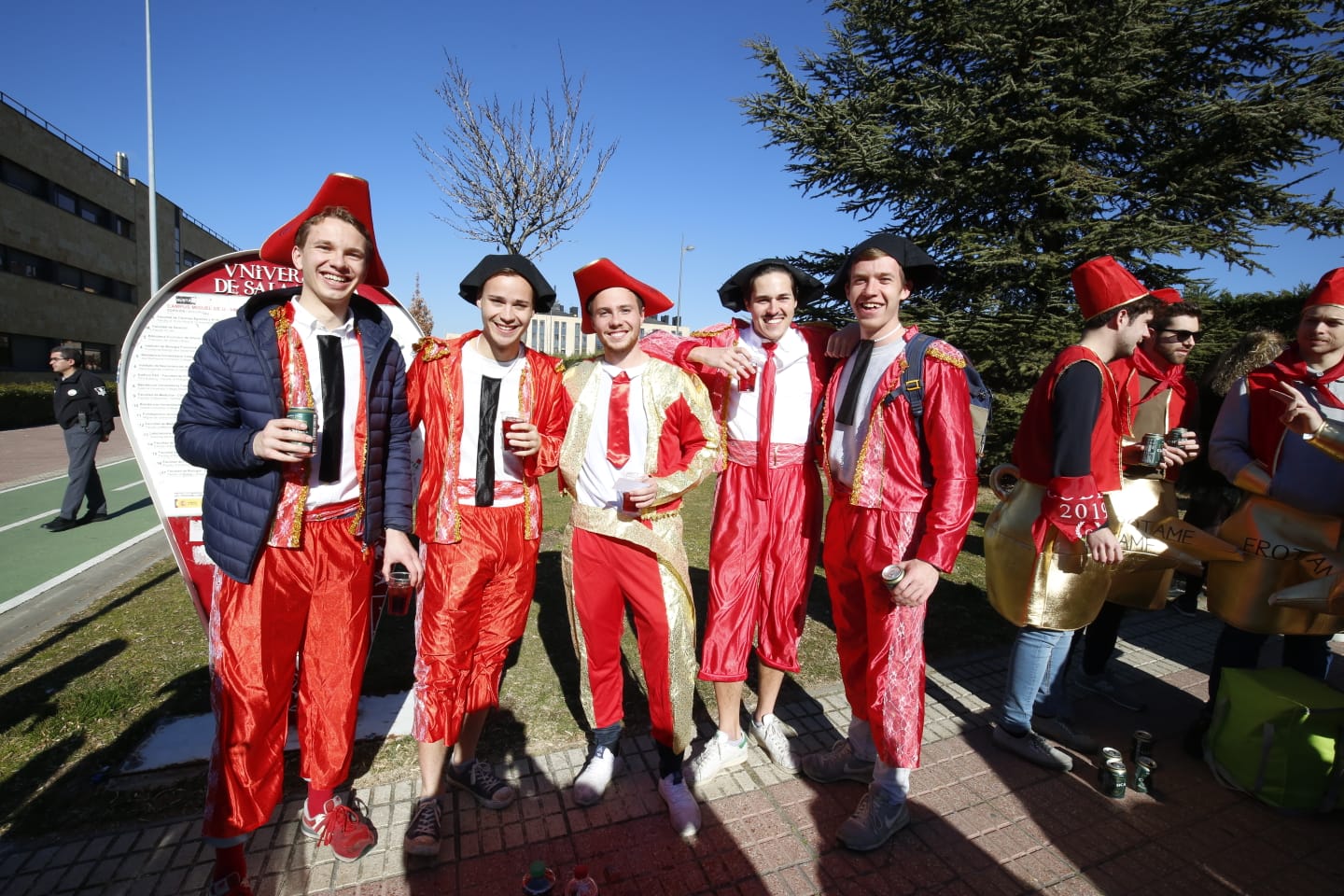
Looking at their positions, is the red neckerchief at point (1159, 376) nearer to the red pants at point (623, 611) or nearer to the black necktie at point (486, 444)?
the red pants at point (623, 611)

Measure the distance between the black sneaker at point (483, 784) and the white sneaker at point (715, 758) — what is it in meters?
0.78

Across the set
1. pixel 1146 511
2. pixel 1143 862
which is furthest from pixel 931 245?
pixel 1143 862

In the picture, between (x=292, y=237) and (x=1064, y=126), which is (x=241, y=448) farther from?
(x=1064, y=126)

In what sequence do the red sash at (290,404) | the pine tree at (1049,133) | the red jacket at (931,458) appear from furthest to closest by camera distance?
the pine tree at (1049,133) → the red jacket at (931,458) → the red sash at (290,404)

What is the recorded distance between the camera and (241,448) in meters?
2.01

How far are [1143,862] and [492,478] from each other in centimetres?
289

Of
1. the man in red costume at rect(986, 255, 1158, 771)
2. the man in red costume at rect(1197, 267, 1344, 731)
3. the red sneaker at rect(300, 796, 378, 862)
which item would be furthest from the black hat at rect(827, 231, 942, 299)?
the red sneaker at rect(300, 796, 378, 862)

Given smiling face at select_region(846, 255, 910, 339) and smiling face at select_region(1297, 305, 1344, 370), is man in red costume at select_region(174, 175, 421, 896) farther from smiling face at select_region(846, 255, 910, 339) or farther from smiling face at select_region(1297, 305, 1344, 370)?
smiling face at select_region(1297, 305, 1344, 370)

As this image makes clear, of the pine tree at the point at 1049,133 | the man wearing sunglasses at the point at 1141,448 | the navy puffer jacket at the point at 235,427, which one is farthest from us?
the pine tree at the point at 1049,133

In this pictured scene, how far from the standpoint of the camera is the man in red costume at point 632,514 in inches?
103

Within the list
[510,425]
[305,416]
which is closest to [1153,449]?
[510,425]

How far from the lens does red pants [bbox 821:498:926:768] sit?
7.99 ft

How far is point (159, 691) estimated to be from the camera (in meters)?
3.47

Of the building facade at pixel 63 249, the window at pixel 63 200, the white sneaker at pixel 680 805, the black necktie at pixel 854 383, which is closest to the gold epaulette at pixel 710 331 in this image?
the black necktie at pixel 854 383
